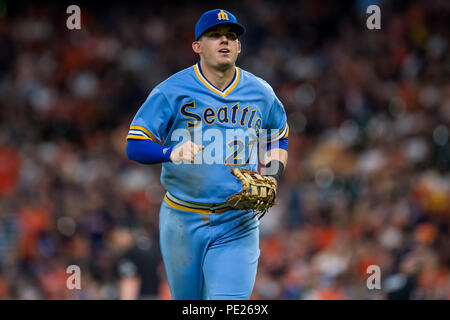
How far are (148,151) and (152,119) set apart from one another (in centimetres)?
23

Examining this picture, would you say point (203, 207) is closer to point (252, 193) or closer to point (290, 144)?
point (252, 193)

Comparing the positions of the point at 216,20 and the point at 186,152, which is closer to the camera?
the point at 186,152

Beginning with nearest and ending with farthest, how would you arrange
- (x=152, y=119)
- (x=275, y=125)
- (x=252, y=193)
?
(x=252, y=193) < (x=152, y=119) < (x=275, y=125)

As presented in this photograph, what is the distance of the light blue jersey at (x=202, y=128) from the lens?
4375 mm

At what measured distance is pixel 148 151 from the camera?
4223 millimetres

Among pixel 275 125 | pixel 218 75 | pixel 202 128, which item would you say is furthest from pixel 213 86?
pixel 275 125

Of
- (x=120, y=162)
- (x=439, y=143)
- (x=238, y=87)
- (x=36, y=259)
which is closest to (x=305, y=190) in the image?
(x=439, y=143)

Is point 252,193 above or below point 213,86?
below

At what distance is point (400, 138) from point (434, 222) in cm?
172

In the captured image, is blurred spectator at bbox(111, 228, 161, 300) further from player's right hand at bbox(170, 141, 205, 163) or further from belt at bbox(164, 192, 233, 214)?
player's right hand at bbox(170, 141, 205, 163)

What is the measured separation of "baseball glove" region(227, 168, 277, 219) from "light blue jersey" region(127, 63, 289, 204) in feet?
0.42

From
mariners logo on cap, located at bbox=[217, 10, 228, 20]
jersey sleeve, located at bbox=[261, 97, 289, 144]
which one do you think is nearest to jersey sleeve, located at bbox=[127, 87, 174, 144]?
mariners logo on cap, located at bbox=[217, 10, 228, 20]

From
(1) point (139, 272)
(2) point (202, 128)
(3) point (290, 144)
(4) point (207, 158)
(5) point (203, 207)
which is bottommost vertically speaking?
(1) point (139, 272)

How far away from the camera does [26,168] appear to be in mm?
10930
